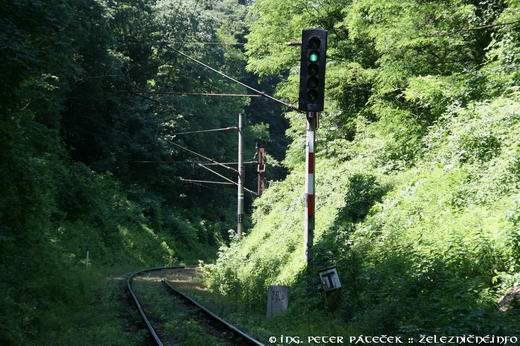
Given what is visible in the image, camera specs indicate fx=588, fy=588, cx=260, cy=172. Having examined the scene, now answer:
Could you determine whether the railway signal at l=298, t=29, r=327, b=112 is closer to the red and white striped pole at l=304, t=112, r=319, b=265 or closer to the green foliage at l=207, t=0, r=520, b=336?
the red and white striped pole at l=304, t=112, r=319, b=265

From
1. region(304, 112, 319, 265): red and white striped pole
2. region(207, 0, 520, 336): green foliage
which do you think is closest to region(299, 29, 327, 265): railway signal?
region(304, 112, 319, 265): red and white striped pole

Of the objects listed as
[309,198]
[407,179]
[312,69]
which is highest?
[312,69]

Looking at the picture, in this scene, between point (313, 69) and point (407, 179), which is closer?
point (313, 69)

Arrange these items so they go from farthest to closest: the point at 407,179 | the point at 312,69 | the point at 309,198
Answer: the point at 407,179, the point at 309,198, the point at 312,69

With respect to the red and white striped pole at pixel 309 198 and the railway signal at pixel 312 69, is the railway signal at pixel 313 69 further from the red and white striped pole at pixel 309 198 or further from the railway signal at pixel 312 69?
the red and white striped pole at pixel 309 198

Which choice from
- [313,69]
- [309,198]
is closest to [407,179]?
[309,198]

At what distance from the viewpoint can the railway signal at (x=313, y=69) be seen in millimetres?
12000

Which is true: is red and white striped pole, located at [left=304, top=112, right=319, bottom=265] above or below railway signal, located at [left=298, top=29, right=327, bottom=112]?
below

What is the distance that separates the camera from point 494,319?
780 centimetres

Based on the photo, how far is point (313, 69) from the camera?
12023 mm

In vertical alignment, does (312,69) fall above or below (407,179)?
above

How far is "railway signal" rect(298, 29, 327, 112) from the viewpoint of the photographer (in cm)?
1200

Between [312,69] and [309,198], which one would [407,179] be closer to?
[309,198]

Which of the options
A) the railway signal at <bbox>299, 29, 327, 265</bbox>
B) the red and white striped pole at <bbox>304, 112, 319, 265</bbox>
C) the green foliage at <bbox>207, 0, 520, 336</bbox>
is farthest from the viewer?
the red and white striped pole at <bbox>304, 112, 319, 265</bbox>
